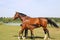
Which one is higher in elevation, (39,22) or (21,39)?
(39,22)

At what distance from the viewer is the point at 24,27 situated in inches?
526

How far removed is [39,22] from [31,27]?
80cm

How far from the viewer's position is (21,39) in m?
13.8

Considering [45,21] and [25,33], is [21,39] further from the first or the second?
[45,21]

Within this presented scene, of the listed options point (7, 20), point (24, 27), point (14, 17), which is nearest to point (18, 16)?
point (14, 17)

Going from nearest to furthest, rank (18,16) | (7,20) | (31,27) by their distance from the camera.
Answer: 1. (31,27)
2. (18,16)
3. (7,20)

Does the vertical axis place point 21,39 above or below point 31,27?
below

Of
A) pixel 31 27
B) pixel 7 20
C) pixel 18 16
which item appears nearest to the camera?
pixel 31 27

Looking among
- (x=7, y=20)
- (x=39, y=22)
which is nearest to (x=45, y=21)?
(x=39, y=22)

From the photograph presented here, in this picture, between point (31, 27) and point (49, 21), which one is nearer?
point (31, 27)

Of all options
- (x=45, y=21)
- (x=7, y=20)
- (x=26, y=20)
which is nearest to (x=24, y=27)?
(x=26, y=20)

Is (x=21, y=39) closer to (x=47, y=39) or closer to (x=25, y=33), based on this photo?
(x=25, y=33)

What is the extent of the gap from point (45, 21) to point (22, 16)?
168 centimetres

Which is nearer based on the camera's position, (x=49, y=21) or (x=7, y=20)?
(x=49, y=21)
